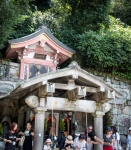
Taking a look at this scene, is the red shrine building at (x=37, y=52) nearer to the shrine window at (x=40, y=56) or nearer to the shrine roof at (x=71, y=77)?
the shrine window at (x=40, y=56)

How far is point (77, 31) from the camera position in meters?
16.5

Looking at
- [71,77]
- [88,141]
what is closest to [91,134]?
[88,141]

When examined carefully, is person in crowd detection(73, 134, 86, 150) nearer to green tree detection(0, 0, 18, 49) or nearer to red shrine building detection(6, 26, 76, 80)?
red shrine building detection(6, 26, 76, 80)

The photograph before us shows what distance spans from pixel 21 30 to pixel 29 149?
999 cm

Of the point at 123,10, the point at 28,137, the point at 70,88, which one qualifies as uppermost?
the point at 123,10

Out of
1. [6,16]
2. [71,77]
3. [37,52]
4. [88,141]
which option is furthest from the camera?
[37,52]

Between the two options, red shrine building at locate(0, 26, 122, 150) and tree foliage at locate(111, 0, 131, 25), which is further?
tree foliage at locate(111, 0, 131, 25)

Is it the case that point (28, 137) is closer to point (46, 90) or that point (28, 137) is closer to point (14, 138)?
point (14, 138)

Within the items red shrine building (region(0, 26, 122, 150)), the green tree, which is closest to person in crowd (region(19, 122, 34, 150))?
red shrine building (region(0, 26, 122, 150))

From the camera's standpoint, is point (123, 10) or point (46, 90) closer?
point (46, 90)

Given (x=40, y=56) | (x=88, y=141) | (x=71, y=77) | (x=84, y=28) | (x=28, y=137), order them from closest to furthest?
(x=28, y=137) → (x=88, y=141) → (x=71, y=77) → (x=40, y=56) → (x=84, y=28)

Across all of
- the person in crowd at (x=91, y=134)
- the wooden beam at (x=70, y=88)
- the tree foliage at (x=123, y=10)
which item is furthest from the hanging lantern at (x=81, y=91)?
the tree foliage at (x=123, y=10)

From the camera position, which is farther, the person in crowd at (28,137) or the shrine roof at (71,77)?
the shrine roof at (71,77)

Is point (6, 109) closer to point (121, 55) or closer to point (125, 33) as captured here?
point (121, 55)
